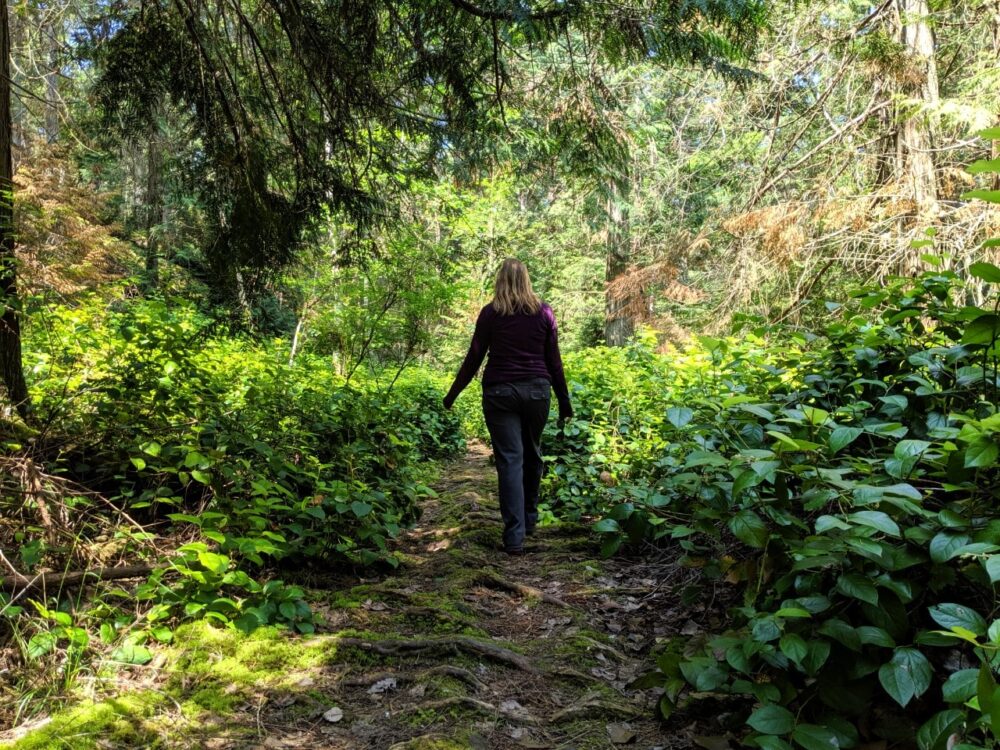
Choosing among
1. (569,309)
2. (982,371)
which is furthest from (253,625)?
(569,309)

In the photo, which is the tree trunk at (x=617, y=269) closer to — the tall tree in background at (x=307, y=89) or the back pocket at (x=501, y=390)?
the tall tree in background at (x=307, y=89)

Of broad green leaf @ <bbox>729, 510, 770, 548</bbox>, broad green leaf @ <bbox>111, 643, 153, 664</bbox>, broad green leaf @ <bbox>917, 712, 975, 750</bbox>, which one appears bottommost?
broad green leaf @ <bbox>111, 643, 153, 664</bbox>

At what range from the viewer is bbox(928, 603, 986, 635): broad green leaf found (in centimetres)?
151

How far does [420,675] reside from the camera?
270 cm

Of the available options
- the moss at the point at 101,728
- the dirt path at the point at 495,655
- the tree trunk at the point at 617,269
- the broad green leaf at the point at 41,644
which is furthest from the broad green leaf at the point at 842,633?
the tree trunk at the point at 617,269

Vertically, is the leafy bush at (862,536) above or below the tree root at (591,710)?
above

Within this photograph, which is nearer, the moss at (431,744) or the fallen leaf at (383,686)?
the moss at (431,744)

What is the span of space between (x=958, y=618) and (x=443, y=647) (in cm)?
209

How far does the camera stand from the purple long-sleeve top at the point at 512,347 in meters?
4.71

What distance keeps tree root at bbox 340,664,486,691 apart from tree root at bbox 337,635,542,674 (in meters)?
0.17

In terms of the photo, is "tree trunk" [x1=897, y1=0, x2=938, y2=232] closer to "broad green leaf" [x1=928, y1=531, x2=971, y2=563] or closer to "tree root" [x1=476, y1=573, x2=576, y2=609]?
"tree root" [x1=476, y1=573, x2=576, y2=609]

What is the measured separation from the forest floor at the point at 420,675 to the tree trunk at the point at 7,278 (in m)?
2.09

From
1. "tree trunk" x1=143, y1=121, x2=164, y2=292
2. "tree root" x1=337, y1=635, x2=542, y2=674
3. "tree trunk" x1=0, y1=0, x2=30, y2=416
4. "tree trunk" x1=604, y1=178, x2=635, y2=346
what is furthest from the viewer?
"tree trunk" x1=143, y1=121, x2=164, y2=292

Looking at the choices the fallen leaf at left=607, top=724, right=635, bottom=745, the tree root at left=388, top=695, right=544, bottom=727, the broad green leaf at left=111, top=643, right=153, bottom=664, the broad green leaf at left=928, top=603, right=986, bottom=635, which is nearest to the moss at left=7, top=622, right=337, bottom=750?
the broad green leaf at left=111, top=643, right=153, bottom=664
